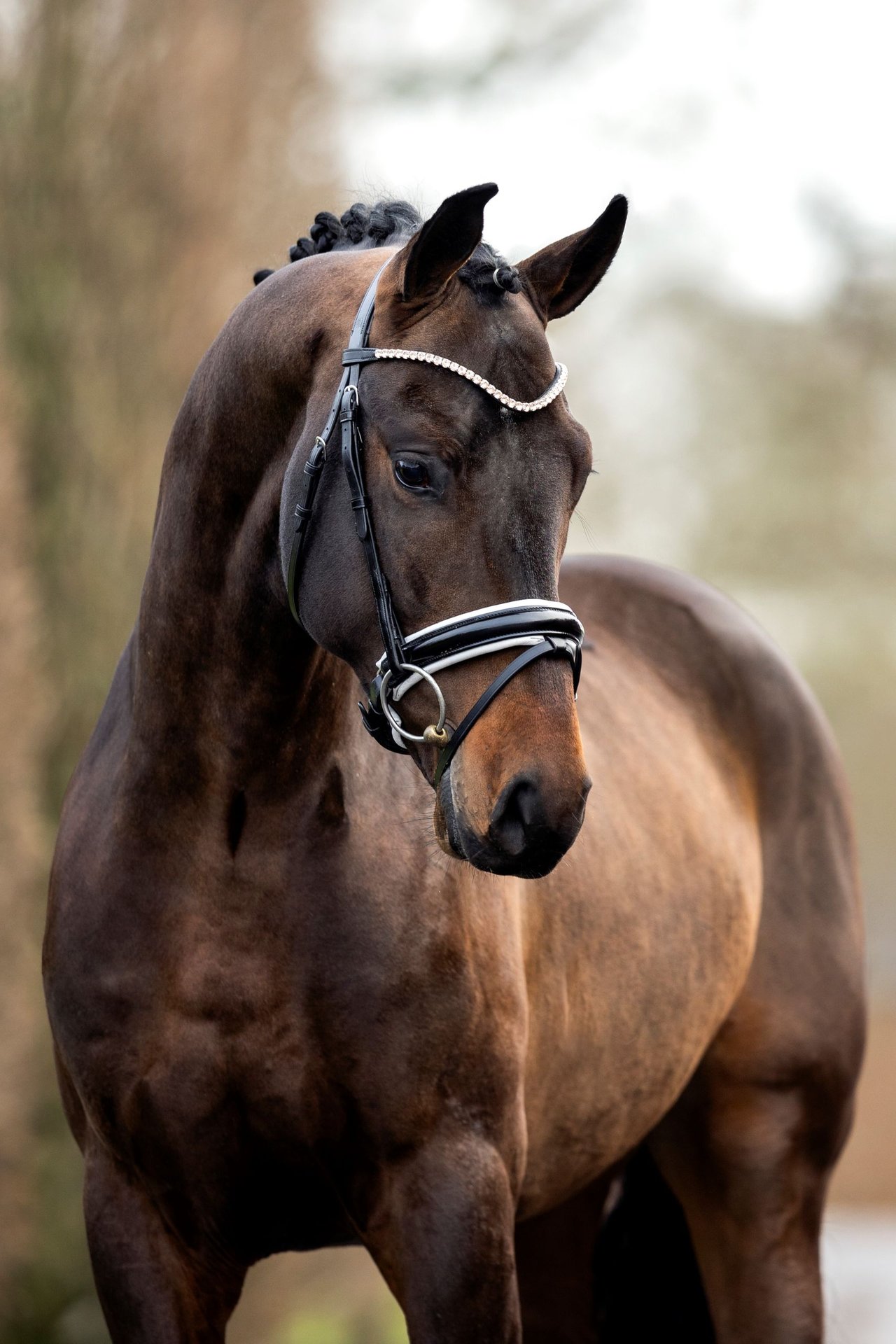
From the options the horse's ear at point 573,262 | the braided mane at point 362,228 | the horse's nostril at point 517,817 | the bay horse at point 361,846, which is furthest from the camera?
the braided mane at point 362,228

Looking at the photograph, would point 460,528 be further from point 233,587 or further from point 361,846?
point 361,846

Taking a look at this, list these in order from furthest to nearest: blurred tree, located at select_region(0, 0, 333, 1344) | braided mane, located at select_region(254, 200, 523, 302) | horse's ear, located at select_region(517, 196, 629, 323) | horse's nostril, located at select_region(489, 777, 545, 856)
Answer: blurred tree, located at select_region(0, 0, 333, 1344)
braided mane, located at select_region(254, 200, 523, 302)
horse's ear, located at select_region(517, 196, 629, 323)
horse's nostril, located at select_region(489, 777, 545, 856)

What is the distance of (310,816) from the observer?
80.6 inches

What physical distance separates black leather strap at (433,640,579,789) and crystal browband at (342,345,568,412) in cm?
29

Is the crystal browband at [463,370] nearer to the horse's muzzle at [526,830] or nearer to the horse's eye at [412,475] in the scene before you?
the horse's eye at [412,475]

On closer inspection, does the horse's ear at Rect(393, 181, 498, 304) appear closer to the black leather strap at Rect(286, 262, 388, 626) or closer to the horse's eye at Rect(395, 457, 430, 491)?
the black leather strap at Rect(286, 262, 388, 626)

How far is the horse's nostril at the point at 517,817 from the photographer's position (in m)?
1.58

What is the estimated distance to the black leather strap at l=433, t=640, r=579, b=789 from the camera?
1636 mm

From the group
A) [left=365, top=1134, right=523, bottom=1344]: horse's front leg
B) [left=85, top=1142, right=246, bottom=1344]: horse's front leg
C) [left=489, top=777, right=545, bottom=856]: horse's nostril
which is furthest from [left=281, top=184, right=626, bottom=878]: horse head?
[left=85, top=1142, right=246, bottom=1344]: horse's front leg

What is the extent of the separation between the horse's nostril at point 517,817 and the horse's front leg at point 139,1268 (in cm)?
96

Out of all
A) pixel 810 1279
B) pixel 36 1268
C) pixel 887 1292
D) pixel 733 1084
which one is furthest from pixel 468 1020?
pixel 887 1292

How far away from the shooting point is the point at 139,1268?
2.14 meters

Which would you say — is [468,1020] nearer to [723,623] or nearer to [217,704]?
[217,704]

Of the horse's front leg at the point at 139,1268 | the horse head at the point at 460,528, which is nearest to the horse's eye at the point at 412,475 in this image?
the horse head at the point at 460,528
